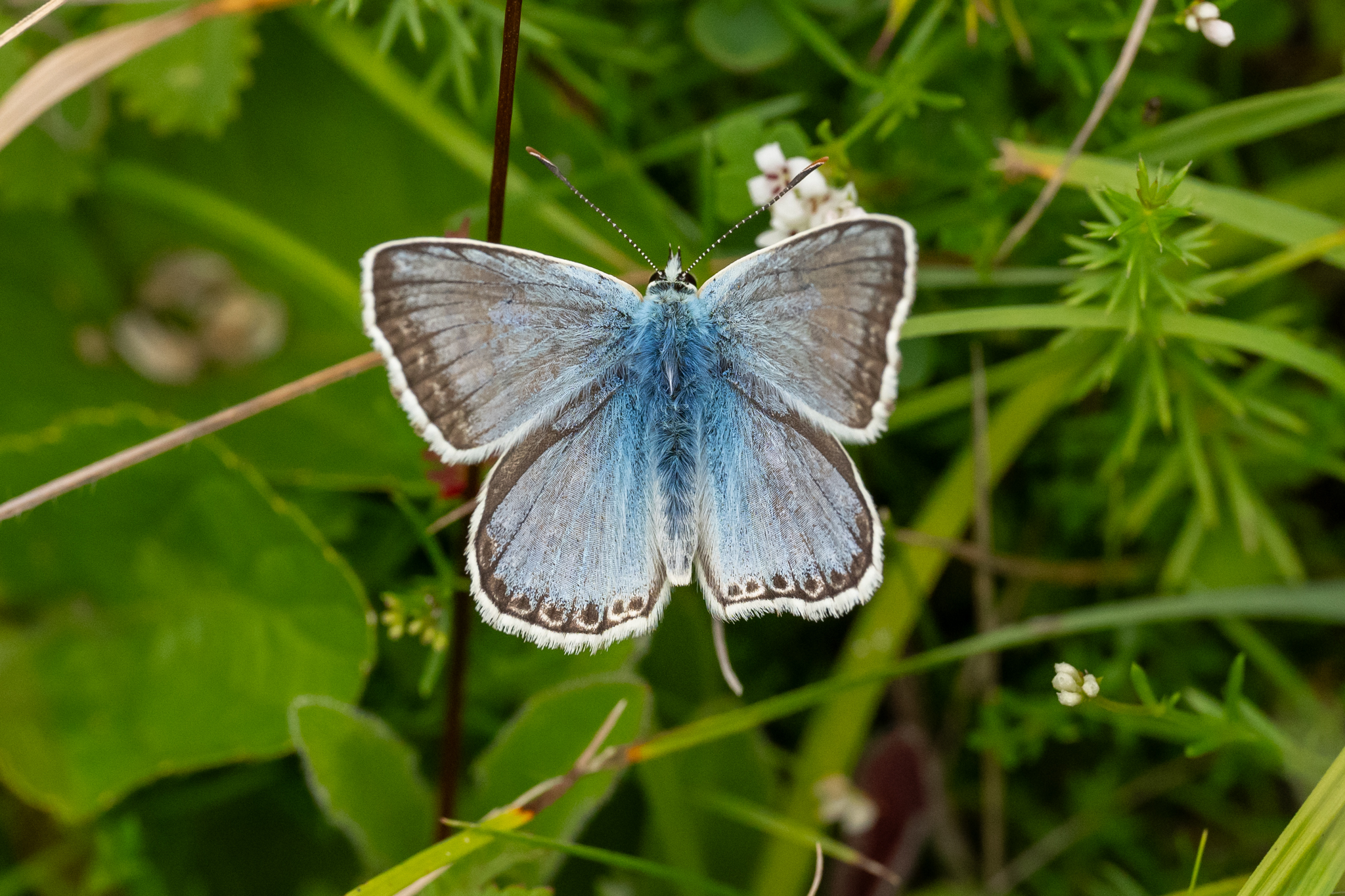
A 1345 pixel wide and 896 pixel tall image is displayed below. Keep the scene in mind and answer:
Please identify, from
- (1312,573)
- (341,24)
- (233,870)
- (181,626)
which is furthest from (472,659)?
(1312,573)

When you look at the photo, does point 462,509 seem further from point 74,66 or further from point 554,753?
point 74,66

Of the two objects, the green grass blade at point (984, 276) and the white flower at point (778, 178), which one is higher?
the white flower at point (778, 178)

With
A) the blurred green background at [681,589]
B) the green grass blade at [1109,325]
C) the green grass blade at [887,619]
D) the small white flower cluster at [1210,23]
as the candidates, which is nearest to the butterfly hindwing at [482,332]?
the blurred green background at [681,589]

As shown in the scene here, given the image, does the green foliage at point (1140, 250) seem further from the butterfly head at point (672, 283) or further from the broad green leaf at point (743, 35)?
the broad green leaf at point (743, 35)

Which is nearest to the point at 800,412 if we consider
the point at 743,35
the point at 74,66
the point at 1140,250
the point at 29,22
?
the point at 1140,250

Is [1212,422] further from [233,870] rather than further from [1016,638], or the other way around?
[233,870]

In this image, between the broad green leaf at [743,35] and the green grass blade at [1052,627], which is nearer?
the green grass blade at [1052,627]
